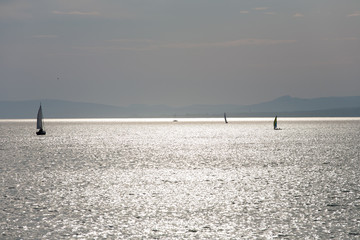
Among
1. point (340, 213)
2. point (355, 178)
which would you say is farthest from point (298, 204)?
point (355, 178)

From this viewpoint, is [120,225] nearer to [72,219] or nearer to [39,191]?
[72,219]

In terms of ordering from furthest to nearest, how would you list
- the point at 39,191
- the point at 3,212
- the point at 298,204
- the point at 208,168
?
the point at 208,168, the point at 39,191, the point at 298,204, the point at 3,212

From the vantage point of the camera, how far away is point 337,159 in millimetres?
68312

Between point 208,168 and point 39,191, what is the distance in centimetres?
2315

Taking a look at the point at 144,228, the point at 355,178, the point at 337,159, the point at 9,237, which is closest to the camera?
the point at 9,237

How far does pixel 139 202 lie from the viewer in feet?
105

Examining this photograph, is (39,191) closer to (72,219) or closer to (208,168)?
(72,219)

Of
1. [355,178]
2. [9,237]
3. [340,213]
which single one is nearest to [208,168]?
[355,178]

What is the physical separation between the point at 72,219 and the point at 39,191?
39.5ft

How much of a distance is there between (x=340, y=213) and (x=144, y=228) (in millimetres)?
10664

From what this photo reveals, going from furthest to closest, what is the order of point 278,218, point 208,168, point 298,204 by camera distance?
point 208,168 < point 298,204 < point 278,218

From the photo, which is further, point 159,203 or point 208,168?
point 208,168

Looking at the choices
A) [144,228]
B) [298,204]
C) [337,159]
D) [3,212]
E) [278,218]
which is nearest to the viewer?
[144,228]

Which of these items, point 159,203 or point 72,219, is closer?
point 72,219
